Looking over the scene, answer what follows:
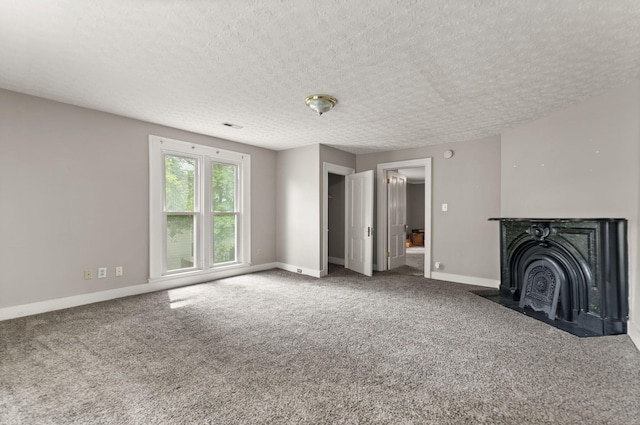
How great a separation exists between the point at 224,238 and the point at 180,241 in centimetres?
80

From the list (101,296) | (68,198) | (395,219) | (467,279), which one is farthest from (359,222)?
(68,198)

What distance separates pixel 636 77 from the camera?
105 inches

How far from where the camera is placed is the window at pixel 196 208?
14.3ft

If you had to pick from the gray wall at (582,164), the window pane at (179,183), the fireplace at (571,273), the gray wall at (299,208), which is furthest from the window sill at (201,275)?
the gray wall at (582,164)

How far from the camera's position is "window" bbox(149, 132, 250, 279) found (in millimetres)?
4344

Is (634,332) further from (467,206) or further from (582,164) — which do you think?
(467,206)

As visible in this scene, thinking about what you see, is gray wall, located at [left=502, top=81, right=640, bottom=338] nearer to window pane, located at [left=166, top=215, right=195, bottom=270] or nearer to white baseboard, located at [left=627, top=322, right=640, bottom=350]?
white baseboard, located at [left=627, top=322, right=640, bottom=350]

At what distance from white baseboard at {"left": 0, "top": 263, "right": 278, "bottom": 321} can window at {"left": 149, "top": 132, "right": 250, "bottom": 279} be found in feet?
0.42

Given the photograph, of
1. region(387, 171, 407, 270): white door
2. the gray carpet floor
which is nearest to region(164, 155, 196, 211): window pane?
the gray carpet floor

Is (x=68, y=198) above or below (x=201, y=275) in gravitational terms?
above

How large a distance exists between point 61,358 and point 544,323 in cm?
444

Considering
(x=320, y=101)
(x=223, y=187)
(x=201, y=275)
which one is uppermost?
(x=320, y=101)

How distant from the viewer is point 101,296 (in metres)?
3.77

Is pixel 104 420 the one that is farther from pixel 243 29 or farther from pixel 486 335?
pixel 486 335
